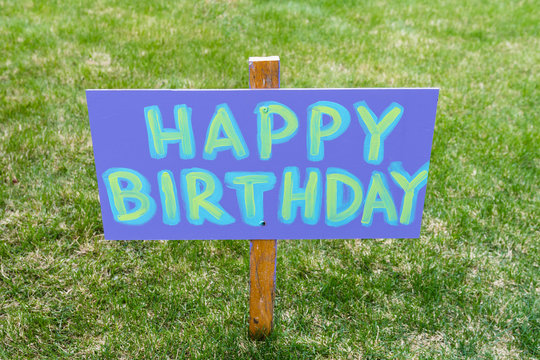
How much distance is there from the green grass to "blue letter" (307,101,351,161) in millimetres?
1023

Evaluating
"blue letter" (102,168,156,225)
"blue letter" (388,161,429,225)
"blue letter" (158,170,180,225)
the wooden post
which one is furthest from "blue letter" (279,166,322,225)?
"blue letter" (102,168,156,225)

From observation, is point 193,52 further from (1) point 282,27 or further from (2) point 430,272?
(2) point 430,272

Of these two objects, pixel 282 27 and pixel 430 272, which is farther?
pixel 282 27

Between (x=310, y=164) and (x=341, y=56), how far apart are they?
12.4 feet

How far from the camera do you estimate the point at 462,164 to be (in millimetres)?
3672

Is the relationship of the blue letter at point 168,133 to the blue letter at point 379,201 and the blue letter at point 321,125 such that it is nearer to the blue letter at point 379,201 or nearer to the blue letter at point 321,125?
the blue letter at point 321,125

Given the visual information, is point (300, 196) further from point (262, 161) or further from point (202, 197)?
point (202, 197)

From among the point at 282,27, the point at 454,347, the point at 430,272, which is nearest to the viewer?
the point at 454,347

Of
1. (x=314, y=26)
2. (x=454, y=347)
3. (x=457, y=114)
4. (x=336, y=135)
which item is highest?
(x=336, y=135)

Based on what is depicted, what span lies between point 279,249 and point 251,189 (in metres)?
1.13

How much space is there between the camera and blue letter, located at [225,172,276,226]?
1858mm

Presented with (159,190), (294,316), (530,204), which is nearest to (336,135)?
(159,190)

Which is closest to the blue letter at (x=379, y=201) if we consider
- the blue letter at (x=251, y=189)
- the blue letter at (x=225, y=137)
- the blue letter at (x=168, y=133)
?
the blue letter at (x=251, y=189)

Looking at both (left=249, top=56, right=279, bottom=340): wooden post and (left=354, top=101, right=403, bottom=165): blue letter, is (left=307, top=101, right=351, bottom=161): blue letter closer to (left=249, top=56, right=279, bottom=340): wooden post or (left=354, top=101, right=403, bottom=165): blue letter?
(left=354, top=101, right=403, bottom=165): blue letter
